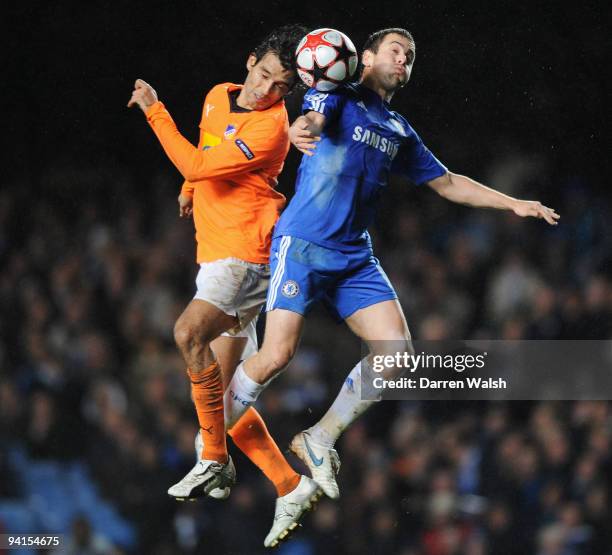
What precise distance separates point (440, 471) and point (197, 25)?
3.70 metres

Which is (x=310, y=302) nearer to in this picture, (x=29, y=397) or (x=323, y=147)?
(x=323, y=147)

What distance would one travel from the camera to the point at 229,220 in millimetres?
5297

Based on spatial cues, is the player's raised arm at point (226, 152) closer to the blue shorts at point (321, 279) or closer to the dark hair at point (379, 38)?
the blue shorts at point (321, 279)

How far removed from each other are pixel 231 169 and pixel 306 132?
668mm

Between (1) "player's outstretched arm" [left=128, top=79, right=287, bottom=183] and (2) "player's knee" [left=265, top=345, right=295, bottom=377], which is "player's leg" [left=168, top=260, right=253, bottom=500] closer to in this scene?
(2) "player's knee" [left=265, top=345, right=295, bottom=377]

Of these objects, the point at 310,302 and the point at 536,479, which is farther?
the point at 536,479

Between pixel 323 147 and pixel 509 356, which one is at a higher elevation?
pixel 323 147

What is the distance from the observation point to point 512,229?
940cm

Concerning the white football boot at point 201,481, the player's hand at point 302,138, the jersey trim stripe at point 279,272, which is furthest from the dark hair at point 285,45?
the white football boot at point 201,481

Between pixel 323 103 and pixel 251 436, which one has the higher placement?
pixel 323 103

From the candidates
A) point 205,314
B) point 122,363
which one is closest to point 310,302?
point 205,314

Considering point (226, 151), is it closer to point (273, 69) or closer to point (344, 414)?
point (273, 69)

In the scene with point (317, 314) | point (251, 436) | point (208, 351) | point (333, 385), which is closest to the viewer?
point (208, 351)

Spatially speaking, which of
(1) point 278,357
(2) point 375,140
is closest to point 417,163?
(2) point 375,140
